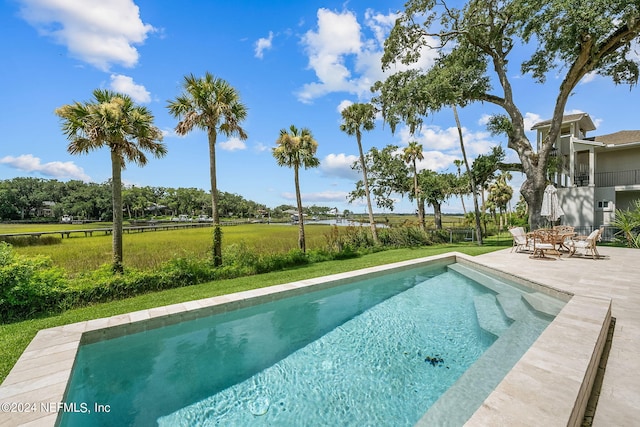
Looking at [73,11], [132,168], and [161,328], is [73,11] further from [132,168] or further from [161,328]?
[161,328]

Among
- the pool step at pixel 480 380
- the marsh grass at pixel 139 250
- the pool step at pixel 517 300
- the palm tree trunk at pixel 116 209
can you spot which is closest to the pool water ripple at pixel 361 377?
the pool step at pixel 480 380

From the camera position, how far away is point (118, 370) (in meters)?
3.92

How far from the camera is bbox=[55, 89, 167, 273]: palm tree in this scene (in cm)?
750

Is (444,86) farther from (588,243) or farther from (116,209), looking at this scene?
(116,209)

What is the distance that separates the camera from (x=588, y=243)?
9.16 m

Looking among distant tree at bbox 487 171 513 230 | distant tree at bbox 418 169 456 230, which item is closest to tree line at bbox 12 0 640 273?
distant tree at bbox 418 169 456 230

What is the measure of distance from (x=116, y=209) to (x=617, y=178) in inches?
984

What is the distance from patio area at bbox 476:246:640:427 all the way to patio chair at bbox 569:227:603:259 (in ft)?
0.88

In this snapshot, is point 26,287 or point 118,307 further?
point 118,307

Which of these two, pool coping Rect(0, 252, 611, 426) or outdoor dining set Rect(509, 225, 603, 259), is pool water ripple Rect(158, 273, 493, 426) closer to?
pool coping Rect(0, 252, 611, 426)

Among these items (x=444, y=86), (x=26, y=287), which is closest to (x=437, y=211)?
(x=444, y=86)

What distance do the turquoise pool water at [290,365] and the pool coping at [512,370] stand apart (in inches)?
9.1

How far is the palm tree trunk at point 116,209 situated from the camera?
7.73m

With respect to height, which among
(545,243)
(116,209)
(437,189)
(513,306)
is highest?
(437,189)
